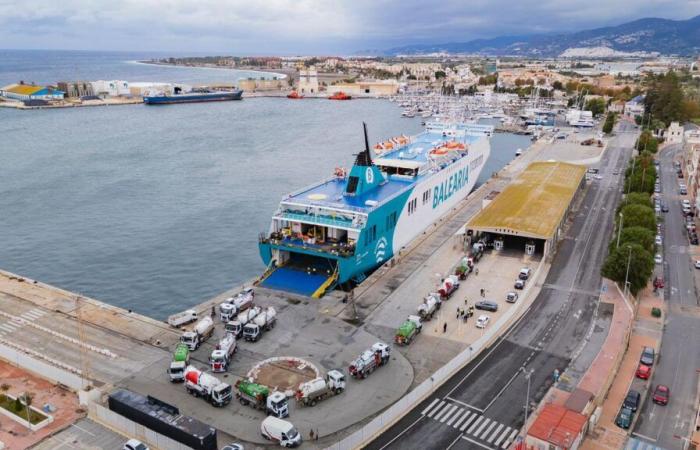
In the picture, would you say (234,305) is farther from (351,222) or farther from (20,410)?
(20,410)

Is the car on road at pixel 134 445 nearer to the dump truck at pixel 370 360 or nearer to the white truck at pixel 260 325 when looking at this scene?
the white truck at pixel 260 325

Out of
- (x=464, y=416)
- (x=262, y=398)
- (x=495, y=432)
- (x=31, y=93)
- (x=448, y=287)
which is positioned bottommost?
(x=495, y=432)

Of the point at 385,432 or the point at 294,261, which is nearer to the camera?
the point at 385,432

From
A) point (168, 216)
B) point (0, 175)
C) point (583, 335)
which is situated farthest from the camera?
point (0, 175)

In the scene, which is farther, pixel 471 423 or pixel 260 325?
pixel 260 325

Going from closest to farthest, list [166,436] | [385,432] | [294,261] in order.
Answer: [166,436]
[385,432]
[294,261]

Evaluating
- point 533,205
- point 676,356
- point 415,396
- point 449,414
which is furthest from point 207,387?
point 533,205

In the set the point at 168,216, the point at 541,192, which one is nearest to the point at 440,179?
the point at 541,192

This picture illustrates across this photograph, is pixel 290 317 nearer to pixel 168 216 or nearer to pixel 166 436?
pixel 166 436
